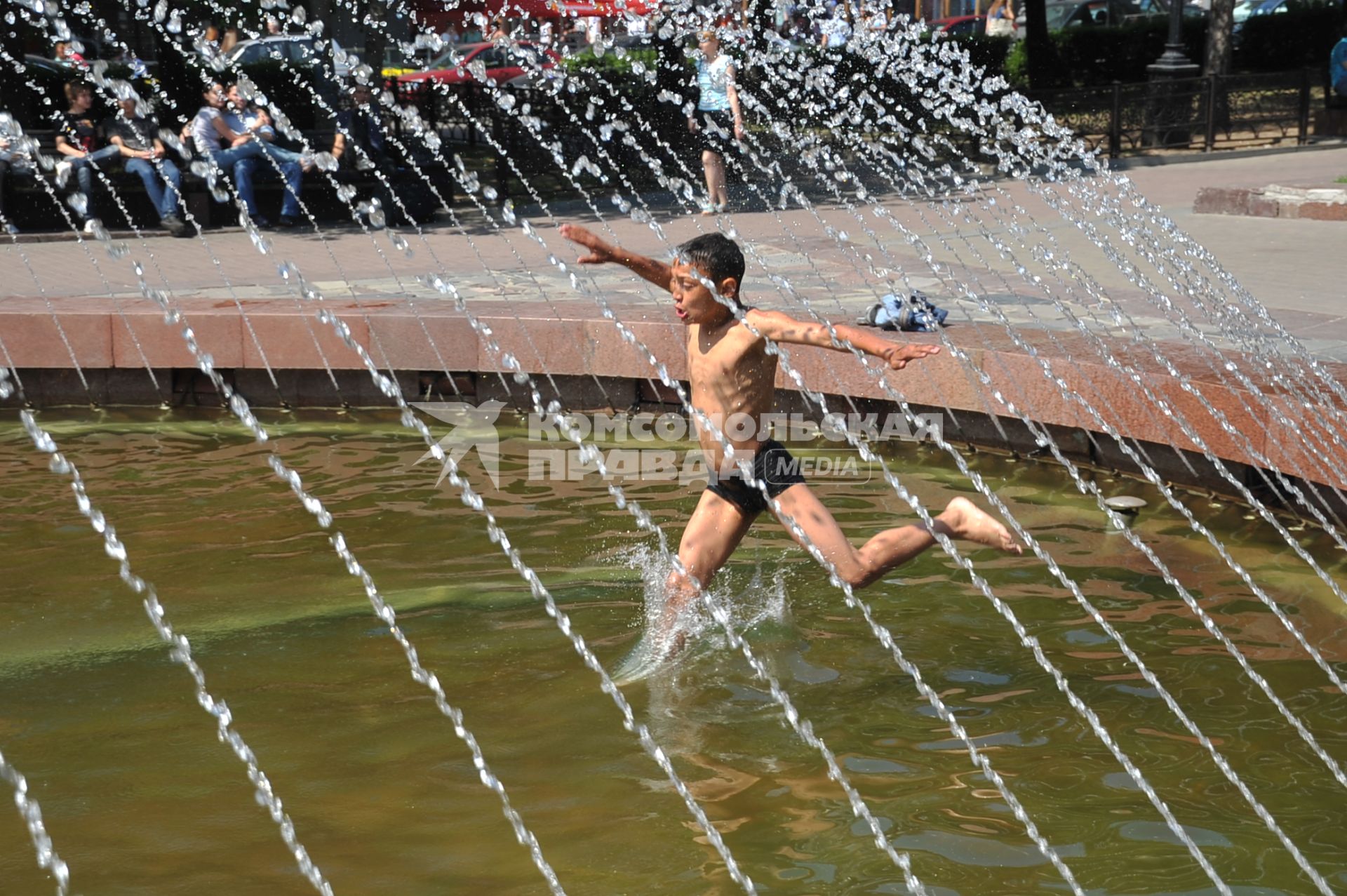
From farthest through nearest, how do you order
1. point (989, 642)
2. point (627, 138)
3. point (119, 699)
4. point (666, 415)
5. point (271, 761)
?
point (627, 138) < point (666, 415) < point (989, 642) < point (119, 699) < point (271, 761)

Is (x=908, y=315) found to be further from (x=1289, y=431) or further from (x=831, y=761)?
(x=831, y=761)

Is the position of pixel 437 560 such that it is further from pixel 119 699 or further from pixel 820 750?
pixel 820 750

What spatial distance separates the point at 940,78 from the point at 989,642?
14.2 m

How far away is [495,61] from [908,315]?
1739 centimetres

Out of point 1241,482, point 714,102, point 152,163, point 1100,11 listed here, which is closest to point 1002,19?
point 1100,11

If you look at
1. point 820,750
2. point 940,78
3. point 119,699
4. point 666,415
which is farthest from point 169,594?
point 940,78

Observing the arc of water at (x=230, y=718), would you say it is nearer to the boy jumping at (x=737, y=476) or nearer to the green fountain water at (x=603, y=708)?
the green fountain water at (x=603, y=708)

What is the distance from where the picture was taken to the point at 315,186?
41.3 feet

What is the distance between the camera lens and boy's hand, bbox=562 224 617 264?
446 cm

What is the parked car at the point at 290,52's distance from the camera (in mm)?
13250

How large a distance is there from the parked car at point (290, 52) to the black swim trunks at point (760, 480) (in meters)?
8.98

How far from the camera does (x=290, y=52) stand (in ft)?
52.0

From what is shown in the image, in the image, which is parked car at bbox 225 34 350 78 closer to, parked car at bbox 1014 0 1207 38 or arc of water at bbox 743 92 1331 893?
arc of water at bbox 743 92 1331 893

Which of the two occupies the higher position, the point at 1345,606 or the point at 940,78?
the point at 940,78
